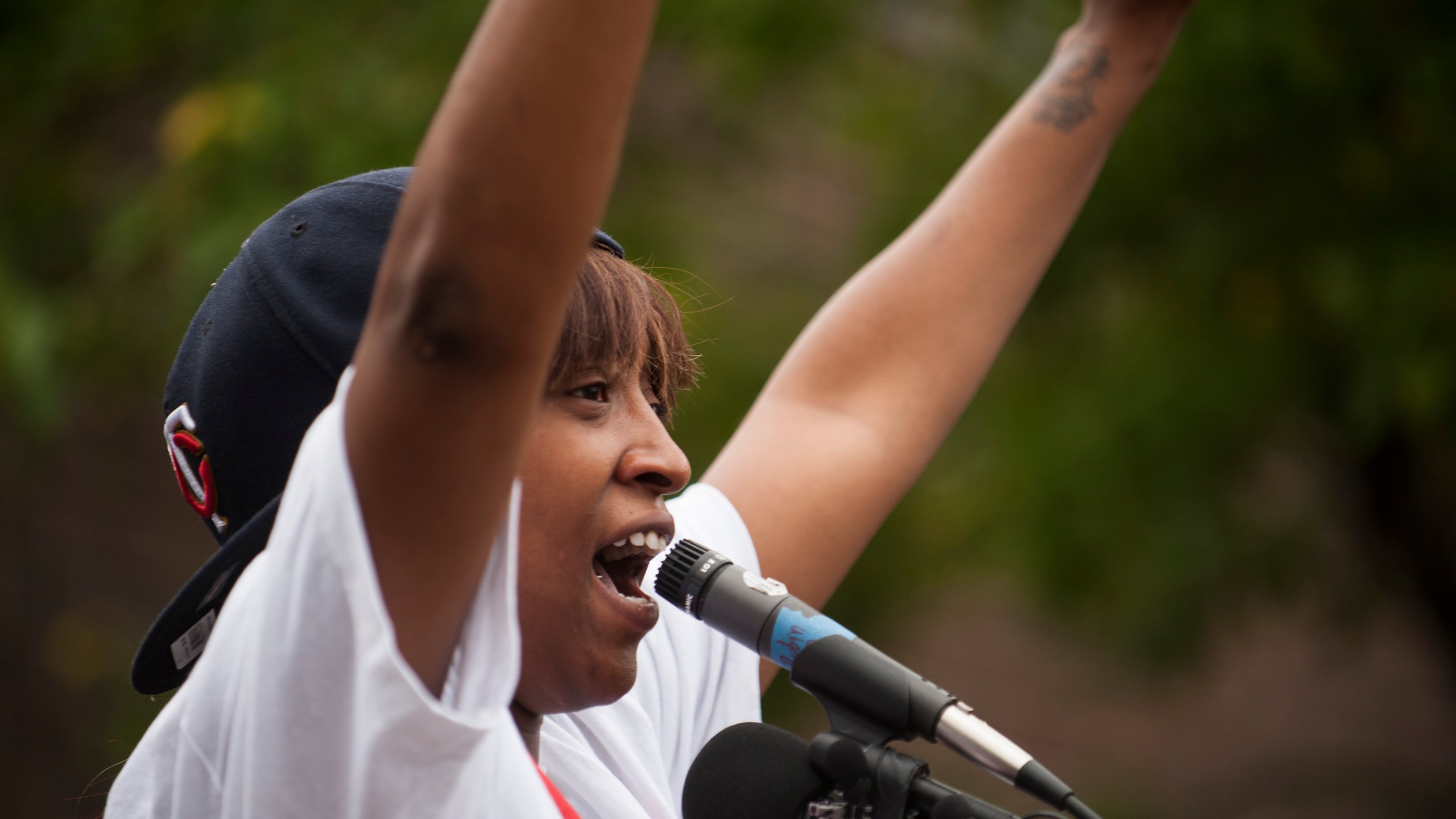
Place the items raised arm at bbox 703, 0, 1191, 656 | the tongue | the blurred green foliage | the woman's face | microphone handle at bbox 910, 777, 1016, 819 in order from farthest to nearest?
1. the blurred green foliage
2. raised arm at bbox 703, 0, 1191, 656
3. the tongue
4. the woman's face
5. microphone handle at bbox 910, 777, 1016, 819

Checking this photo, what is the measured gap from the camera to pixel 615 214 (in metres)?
4.56

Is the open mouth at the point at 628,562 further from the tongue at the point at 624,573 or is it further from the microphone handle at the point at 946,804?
the microphone handle at the point at 946,804

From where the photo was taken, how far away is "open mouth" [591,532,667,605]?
153 centimetres

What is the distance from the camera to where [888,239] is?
4781 millimetres

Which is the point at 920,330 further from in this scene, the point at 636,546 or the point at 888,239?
the point at 888,239

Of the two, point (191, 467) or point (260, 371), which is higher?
point (260, 371)

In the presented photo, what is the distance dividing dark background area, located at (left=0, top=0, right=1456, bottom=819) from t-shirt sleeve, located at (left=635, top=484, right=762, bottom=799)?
1176mm

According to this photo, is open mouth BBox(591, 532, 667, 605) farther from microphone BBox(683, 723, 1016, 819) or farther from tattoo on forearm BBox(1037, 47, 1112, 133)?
tattoo on forearm BBox(1037, 47, 1112, 133)

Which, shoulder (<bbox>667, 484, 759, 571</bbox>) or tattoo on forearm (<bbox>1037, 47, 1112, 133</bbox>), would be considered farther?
tattoo on forearm (<bbox>1037, 47, 1112, 133</bbox>)

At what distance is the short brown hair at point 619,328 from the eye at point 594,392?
2 cm

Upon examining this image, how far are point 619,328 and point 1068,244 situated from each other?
134 inches

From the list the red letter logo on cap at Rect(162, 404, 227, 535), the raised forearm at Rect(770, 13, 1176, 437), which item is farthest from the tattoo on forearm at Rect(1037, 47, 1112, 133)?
the red letter logo on cap at Rect(162, 404, 227, 535)

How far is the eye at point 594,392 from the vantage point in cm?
150

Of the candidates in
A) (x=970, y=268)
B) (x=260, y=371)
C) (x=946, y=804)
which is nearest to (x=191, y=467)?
(x=260, y=371)
